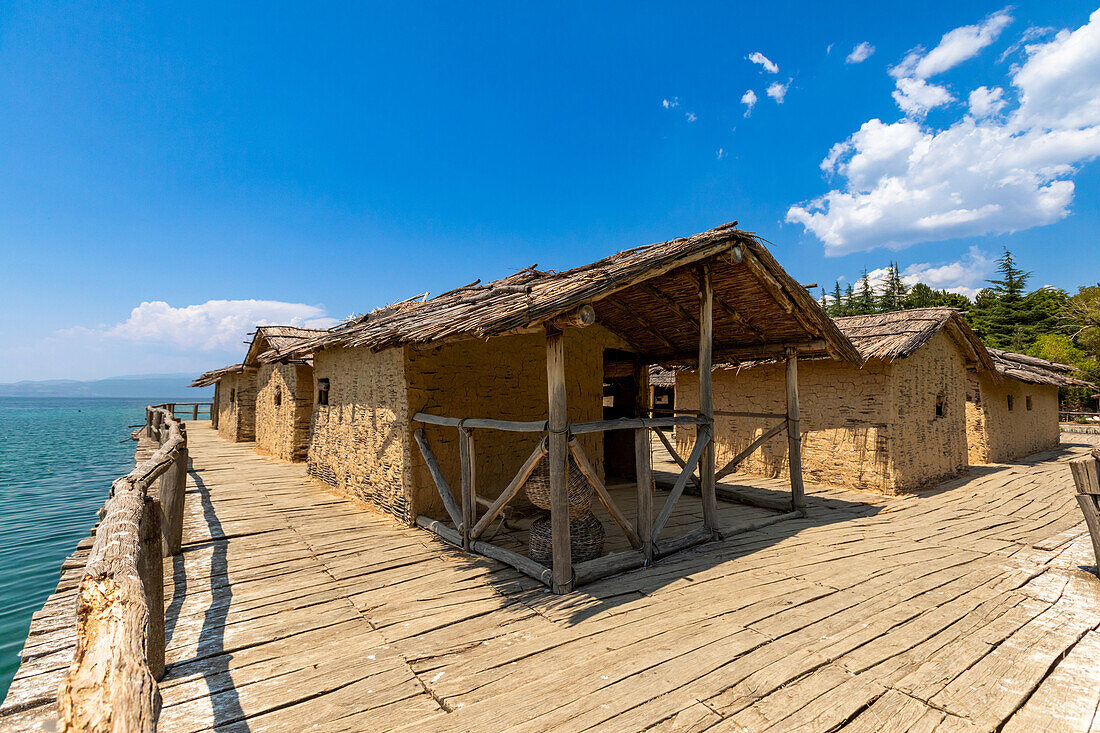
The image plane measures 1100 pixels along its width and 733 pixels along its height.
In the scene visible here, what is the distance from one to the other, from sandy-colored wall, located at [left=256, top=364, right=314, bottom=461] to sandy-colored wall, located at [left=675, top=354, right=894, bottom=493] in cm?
1060

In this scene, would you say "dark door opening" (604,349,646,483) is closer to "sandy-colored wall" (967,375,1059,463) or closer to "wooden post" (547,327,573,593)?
"wooden post" (547,327,573,593)

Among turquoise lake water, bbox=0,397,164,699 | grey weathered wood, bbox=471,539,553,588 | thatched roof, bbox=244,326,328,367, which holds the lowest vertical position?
turquoise lake water, bbox=0,397,164,699

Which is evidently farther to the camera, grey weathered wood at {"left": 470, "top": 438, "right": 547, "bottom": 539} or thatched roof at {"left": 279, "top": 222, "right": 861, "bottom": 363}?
grey weathered wood at {"left": 470, "top": 438, "right": 547, "bottom": 539}

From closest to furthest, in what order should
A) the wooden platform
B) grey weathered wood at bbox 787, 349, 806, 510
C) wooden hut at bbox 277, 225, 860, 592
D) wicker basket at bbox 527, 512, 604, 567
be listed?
the wooden platform < wooden hut at bbox 277, 225, 860, 592 < wicker basket at bbox 527, 512, 604, 567 < grey weathered wood at bbox 787, 349, 806, 510

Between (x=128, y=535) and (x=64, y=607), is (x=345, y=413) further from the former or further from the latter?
(x=128, y=535)

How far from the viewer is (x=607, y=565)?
16.5 feet

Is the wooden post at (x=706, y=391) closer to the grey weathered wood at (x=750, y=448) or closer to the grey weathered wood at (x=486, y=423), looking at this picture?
the grey weathered wood at (x=750, y=448)

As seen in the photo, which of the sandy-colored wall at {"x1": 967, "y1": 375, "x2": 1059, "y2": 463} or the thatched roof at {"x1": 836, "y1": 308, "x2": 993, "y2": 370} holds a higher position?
the thatched roof at {"x1": 836, "y1": 308, "x2": 993, "y2": 370}

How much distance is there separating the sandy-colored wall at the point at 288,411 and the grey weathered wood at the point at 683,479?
10.2 m

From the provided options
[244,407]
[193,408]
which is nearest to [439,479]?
[244,407]

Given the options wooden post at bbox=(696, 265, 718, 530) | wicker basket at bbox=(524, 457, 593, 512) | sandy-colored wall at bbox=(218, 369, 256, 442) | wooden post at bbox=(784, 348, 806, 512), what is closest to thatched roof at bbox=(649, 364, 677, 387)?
wooden post at bbox=(784, 348, 806, 512)

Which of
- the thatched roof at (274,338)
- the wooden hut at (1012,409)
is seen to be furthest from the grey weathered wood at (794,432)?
the thatched roof at (274,338)

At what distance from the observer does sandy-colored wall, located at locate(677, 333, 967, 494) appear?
9.41 m

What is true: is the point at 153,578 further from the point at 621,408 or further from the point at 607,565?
the point at 621,408
